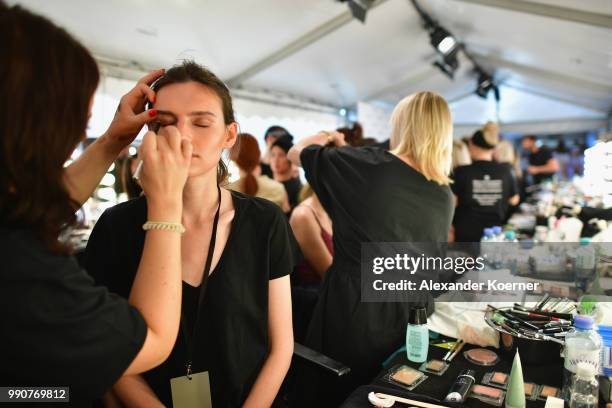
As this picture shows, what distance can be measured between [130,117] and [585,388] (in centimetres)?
116

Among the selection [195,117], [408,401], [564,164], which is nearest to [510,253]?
[408,401]

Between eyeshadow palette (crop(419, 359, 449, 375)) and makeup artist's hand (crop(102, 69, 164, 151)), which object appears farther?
eyeshadow palette (crop(419, 359, 449, 375))

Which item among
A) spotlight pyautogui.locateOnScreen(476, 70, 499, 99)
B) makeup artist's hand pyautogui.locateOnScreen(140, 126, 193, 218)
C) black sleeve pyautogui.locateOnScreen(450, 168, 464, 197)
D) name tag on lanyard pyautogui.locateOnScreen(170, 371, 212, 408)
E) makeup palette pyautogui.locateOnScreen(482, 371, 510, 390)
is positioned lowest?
name tag on lanyard pyautogui.locateOnScreen(170, 371, 212, 408)

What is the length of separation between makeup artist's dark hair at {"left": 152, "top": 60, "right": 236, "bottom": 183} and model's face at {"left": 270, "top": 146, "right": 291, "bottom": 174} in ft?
6.22

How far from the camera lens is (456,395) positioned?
0.86 m

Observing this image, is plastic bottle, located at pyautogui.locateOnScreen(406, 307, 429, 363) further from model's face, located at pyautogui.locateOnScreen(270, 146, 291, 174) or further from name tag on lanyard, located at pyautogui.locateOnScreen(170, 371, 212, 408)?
model's face, located at pyautogui.locateOnScreen(270, 146, 291, 174)

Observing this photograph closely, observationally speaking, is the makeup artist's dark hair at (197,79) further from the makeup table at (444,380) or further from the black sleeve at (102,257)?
the makeup table at (444,380)

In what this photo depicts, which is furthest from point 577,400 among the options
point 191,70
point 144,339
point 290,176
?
point 290,176

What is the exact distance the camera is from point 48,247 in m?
0.50

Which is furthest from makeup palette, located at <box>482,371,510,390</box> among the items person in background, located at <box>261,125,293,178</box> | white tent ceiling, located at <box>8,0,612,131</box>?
white tent ceiling, located at <box>8,0,612,131</box>

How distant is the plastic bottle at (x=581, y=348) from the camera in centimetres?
83

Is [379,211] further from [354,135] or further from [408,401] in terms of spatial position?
[354,135]

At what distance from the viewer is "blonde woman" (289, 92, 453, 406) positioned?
1.34 metres

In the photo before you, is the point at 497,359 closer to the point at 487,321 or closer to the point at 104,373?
the point at 487,321
